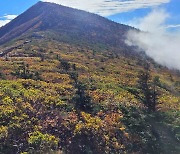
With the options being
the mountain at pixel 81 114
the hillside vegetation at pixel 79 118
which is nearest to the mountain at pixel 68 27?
the mountain at pixel 81 114

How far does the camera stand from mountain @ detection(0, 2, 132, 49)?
5900 inches

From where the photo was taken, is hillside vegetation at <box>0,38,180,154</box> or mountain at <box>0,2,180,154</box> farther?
mountain at <box>0,2,180,154</box>

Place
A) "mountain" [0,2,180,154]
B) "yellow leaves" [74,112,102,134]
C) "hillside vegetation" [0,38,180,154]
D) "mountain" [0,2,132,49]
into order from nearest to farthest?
"hillside vegetation" [0,38,180,154] < "mountain" [0,2,180,154] < "yellow leaves" [74,112,102,134] < "mountain" [0,2,132,49]

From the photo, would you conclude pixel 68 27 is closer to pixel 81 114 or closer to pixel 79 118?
pixel 81 114

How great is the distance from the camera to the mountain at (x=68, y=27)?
14985 cm

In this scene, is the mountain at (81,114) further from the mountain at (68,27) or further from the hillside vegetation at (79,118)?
the mountain at (68,27)

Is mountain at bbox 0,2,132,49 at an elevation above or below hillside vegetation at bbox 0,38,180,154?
above

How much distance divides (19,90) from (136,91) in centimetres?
2024

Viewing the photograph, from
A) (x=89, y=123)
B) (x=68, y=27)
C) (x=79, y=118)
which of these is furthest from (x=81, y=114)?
(x=68, y=27)

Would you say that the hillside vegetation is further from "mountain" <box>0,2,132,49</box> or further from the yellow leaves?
"mountain" <box>0,2,132,49</box>

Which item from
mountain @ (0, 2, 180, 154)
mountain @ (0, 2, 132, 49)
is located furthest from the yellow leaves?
mountain @ (0, 2, 132, 49)

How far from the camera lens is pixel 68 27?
16325 centimetres

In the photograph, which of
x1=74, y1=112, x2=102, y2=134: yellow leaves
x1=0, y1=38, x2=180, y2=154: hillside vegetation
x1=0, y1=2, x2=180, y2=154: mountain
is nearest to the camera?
x1=0, y1=38, x2=180, y2=154: hillside vegetation

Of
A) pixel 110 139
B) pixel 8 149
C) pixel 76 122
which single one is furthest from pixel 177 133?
pixel 8 149
